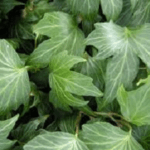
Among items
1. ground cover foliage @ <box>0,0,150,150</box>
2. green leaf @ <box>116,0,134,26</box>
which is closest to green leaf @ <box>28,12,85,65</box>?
ground cover foliage @ <box>0,0,150,150</box>

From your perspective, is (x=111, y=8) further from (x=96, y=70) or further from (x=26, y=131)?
(x=26, y=131)

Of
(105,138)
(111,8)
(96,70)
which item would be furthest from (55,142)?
(111,8)

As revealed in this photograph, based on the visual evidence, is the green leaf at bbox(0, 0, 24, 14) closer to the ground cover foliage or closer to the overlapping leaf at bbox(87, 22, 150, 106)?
the ground cover foliage

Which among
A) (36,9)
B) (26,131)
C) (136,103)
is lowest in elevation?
(26,131)

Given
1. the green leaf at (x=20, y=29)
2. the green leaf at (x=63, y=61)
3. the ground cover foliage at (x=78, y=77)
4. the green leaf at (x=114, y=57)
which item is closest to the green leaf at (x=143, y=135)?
the ground cover foliage at (x=78, y=77)

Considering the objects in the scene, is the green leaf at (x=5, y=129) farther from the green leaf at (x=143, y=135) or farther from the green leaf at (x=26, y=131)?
the green leaf at (x=143, y=135)

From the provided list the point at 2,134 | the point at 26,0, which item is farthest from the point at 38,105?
the point at 26,0

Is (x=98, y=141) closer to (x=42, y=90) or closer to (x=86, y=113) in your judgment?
(x=86, y=113)
